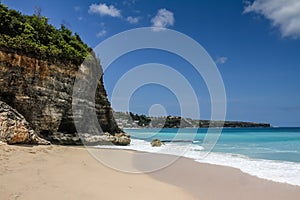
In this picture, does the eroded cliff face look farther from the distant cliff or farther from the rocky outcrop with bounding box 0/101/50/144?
the distant cliff

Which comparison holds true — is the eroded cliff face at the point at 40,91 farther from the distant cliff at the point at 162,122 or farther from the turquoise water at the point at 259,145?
the distant cliff at the point at 162,122

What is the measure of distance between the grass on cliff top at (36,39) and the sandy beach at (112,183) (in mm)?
6834

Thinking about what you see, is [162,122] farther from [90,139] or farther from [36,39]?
[36,39]

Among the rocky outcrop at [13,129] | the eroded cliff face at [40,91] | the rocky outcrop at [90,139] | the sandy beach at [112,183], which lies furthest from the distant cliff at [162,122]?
the sandy beach at [112,183]

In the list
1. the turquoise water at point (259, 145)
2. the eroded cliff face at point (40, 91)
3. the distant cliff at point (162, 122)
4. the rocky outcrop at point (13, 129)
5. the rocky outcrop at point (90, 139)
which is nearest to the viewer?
the rocky outcrop at point (13, 129)

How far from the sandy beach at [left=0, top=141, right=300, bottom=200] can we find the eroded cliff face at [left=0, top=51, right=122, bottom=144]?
4.89 meters

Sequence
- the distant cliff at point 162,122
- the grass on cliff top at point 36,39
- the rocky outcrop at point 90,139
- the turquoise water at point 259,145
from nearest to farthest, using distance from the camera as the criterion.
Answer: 1. the grass on cliff top at point 36,39
2. the turquoise water at point 259,145
3. the rocky outcrop at point 90,139
4. the distant cliff at point 162,122

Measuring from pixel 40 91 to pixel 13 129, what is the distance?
4.05 meters

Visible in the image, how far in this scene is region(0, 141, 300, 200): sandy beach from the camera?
6359 millimetres

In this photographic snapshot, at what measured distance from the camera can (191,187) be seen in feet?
26.2

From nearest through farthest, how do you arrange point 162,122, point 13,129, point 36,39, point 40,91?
point 13,129
point 40,91
point 36,39
point 162,122

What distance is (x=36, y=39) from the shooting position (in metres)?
17.0

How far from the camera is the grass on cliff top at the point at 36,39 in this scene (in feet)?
48.9

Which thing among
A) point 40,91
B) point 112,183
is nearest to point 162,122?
point 40,91
